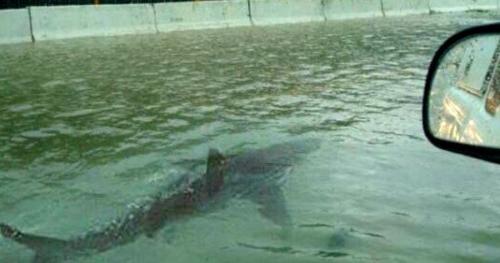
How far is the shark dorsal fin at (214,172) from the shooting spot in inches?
253

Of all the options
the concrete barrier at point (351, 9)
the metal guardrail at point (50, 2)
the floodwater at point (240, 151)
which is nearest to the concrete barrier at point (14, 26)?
the metal guardrail at point (50, 2)

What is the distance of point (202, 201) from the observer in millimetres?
6141

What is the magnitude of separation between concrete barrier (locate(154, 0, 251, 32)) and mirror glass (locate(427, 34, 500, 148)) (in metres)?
20.9

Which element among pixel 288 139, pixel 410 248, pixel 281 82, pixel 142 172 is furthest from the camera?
pixel 281 82

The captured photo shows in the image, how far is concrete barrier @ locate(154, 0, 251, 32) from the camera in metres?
24.0

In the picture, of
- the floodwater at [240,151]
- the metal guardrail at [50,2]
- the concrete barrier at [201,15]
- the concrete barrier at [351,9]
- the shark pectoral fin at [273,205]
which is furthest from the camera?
the concrete barrier at [351,9]

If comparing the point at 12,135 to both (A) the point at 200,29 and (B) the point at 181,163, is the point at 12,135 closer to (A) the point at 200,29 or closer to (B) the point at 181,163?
(B) the point at 181,163

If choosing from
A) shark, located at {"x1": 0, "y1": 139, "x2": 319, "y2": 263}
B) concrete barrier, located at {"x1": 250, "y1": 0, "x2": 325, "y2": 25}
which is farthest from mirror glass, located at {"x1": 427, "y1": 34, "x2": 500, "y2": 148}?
concrete barrier, located at {"x1": 250, "y1": 0, "x2": 325, "y2": 25}

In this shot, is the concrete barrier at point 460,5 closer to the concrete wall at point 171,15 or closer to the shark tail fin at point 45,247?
the concrete wall at point 171,15

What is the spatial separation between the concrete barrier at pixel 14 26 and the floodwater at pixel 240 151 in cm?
266

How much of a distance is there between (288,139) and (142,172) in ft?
7.00

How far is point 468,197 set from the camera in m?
6.58

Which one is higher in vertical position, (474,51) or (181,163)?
(474,51)

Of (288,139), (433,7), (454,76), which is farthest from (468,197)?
(433,7)
